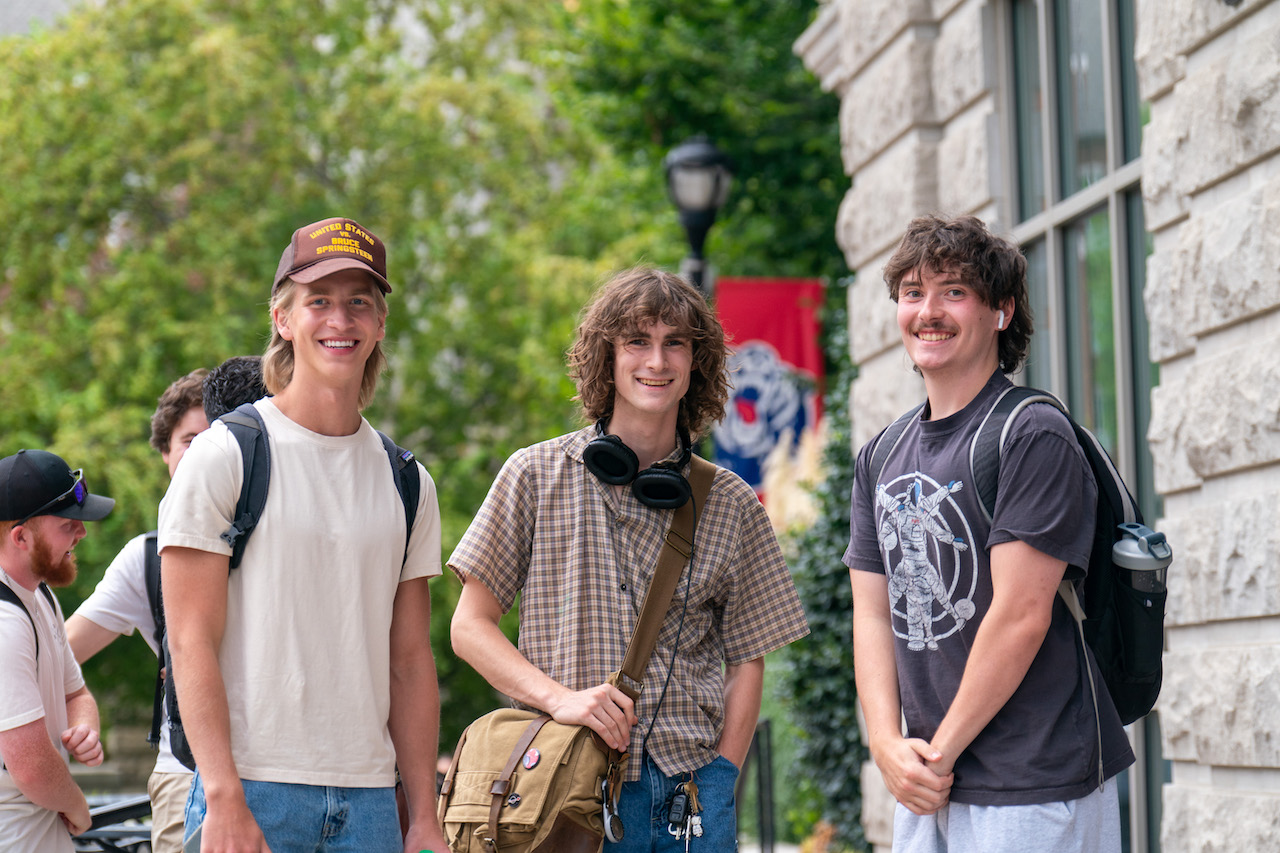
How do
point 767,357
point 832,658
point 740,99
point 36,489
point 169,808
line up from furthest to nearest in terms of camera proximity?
point 740,99
point 767,357
point 832,658
point 169,808
point 36,489

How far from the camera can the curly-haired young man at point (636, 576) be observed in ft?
11.8

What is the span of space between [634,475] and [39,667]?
1.79m

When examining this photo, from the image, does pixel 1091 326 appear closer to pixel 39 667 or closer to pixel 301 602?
pixel 301 602

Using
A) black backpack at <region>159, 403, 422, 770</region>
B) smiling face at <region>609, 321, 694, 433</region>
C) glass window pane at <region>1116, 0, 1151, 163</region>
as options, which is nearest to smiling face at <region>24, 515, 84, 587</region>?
black backpack at <region>159, 403, 422, 770</region>

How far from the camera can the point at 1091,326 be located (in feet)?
20.3

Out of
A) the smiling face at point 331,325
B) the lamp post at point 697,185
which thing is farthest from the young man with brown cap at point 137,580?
the lamp post at point 697,185

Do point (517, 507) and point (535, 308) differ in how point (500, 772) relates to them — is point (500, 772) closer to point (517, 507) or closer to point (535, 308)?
point (517, 507)

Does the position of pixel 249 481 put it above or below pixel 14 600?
above

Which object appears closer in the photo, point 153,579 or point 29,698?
point 29,698

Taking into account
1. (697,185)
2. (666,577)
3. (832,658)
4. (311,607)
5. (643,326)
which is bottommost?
(832,658)

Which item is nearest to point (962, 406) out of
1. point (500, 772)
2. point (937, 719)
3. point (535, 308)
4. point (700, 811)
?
point (937, 719)

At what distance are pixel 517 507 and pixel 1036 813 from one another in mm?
1505

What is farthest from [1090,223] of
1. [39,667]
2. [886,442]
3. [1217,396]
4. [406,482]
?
[39,667]

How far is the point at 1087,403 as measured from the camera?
623 cm
